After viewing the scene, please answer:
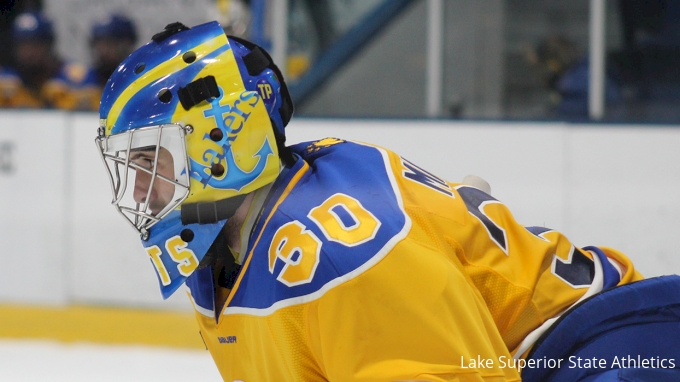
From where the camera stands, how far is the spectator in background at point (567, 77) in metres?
4.39

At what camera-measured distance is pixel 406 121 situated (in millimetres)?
3840

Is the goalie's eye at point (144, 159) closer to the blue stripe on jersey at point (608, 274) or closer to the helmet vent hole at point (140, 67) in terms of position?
the helmet vent hole at point (140, 67)

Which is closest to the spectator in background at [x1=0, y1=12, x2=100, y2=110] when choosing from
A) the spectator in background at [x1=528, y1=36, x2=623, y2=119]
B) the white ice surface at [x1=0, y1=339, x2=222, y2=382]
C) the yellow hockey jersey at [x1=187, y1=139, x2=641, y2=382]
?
the white ice surface at [x1=0, y1=339, x2=222, y2=382]

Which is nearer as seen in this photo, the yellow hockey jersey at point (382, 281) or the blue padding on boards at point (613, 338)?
the yellow hockey jersey at point (382, 281)

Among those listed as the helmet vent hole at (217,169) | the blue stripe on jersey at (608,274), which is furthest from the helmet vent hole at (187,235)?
the blue stripe on jersey at (608,274)

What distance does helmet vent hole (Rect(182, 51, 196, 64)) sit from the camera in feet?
4.94

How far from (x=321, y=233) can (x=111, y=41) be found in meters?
4.60

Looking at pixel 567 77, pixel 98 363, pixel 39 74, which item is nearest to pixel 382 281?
pixel 98 363

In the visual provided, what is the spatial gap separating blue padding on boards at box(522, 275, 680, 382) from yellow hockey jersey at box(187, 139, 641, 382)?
0.04 m

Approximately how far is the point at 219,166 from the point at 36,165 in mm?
3161

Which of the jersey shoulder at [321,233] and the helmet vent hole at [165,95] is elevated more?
the helmet vent hole at [165,95]

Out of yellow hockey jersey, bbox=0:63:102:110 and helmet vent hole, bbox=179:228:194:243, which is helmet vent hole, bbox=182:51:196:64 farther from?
yellow hockey jersey, bbox=0:63:102:110

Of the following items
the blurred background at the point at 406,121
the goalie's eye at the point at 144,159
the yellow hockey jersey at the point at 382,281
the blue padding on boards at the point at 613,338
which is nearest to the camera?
the yellow hockey jersey at the point at 382,281

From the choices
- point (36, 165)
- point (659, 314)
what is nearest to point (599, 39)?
point (36, 165)
